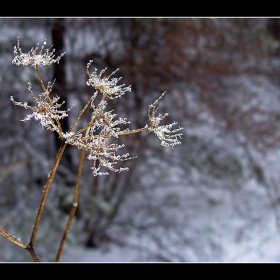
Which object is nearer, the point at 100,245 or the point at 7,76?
the point at 7,76

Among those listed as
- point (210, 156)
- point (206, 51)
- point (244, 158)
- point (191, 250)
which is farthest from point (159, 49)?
point (191, 250)

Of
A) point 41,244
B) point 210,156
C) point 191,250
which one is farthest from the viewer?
point 210,156

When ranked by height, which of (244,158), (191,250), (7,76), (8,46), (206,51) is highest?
(206,51)

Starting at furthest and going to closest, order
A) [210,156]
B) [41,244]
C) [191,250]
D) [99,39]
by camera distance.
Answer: [210,156]
[191,250]
[99,39]
[41,244]

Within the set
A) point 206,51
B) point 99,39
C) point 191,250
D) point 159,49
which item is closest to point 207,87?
point 206,51

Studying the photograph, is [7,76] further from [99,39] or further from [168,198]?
[168,198]

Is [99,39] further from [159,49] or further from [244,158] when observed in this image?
[244,158]

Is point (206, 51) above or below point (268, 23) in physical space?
below
